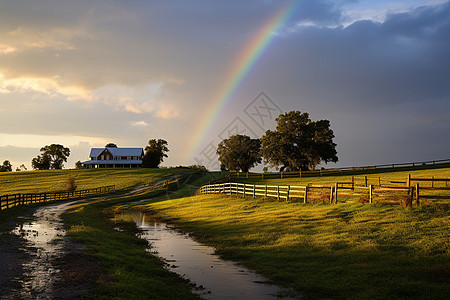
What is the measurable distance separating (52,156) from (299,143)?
123 metres

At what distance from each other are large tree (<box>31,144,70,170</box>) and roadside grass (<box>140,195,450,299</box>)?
146300 mm

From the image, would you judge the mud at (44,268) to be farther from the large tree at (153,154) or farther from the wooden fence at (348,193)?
the large tree at (153,154)

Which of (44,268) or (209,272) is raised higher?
(44,268)

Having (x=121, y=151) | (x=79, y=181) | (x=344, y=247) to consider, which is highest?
(x=121, y=151)

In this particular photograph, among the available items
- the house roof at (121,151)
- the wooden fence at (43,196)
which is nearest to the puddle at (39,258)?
the wooden fence at (43,196)

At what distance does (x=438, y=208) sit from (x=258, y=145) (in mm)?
89855

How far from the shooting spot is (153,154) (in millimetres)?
130750

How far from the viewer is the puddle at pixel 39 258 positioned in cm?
970

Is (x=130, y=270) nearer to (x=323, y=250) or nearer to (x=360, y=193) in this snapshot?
(x=323, y=250)

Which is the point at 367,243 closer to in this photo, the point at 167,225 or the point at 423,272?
the point at 423,272

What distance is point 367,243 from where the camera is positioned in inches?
602

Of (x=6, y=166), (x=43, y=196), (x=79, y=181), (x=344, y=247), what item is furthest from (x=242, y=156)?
(x=6, y=166)

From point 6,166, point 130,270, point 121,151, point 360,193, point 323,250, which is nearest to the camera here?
point 130,270

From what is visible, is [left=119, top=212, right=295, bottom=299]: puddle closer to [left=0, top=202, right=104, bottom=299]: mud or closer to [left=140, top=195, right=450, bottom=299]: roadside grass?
[left=140, top=195, right=450, bottom=299]: roadside grass
